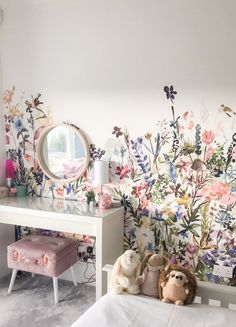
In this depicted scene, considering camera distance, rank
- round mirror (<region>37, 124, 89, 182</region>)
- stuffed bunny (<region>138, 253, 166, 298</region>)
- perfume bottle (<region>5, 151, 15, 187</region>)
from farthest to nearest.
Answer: perfume bottle (<region>5, 151, 15, 187</region>), round mirror (<region>37, 124, 89, 182</region>), stuffed bunny (<region>138, 253, 166, 298</region>)

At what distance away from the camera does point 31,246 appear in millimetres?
2729

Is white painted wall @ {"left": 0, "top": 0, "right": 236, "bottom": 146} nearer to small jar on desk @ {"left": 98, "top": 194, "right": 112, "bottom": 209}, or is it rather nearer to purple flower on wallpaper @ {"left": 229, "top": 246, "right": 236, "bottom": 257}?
small jar on desk @ {"left": 98, "top": 194, "right": 112, "bottom": 209}

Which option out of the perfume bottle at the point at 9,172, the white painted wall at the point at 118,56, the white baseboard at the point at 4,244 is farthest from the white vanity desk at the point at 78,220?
the white painted wall at the point at 118,56

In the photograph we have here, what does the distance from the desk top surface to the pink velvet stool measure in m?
0.31

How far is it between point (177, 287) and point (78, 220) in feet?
3.29

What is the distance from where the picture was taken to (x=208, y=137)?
2490mm

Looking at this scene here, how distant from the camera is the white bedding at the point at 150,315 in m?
1.53

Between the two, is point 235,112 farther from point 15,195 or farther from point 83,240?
point 15,195

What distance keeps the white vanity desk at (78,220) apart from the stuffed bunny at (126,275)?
0.53 m

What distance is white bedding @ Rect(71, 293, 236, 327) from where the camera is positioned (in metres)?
1.53

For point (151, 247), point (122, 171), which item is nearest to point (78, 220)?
point (122, 171)

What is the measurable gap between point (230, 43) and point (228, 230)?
133 cm

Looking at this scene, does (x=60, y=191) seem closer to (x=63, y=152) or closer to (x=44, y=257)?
(x=63, y=152)

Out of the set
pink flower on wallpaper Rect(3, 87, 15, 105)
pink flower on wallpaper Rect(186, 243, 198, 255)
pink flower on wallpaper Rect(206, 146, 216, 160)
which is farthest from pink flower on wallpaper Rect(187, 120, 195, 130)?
pink flower on wallpaper Rect(3, 87, 15, 105)
